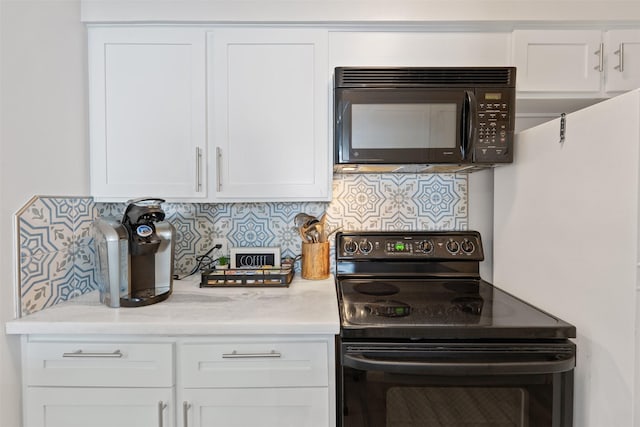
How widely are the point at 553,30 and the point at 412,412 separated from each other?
1601 mm

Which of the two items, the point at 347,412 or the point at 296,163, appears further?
the point at 296,163

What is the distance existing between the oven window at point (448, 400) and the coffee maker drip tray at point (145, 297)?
76 centimetres

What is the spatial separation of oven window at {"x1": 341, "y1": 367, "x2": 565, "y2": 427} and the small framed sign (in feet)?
2.44

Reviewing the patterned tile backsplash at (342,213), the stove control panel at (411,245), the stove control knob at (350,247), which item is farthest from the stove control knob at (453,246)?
the stove control knob at (350,247)

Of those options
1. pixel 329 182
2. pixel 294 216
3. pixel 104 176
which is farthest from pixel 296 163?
pixel 104 176

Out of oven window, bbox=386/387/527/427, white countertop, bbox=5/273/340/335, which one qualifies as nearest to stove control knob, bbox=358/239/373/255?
white countertop, bbox=5/273/340/335

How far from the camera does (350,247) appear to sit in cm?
166

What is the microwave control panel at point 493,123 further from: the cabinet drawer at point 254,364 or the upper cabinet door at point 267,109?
the cabinet drawer at point 254,364

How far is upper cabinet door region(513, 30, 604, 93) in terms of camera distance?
1.40 meters

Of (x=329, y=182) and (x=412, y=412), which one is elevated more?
(x=329, y=182)

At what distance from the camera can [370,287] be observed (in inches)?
60.7

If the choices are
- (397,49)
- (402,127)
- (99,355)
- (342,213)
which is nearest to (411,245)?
(342,213)

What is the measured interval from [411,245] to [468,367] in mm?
740

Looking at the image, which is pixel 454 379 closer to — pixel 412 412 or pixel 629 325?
pixel 412 412
